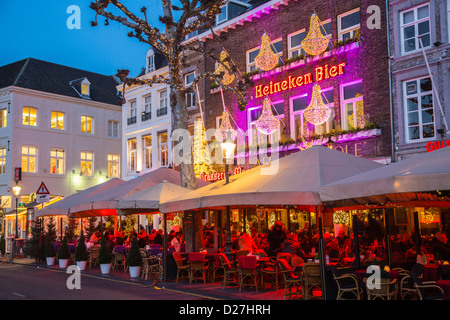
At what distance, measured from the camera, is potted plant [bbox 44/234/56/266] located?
2173 cm

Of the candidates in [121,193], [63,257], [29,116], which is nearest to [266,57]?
[121,193]

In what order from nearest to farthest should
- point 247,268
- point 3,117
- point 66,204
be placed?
point 247,268, point 66,204, point 3,117

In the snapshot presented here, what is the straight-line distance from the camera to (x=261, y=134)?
80.9ft

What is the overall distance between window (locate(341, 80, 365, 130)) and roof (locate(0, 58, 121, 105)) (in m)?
26.3

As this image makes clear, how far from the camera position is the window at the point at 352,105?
20531mm

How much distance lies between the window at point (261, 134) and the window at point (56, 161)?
817 inches

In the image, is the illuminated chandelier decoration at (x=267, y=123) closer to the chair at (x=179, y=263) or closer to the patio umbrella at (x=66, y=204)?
the patio umbrella at (x=66, y=204)

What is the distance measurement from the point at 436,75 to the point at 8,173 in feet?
99.5

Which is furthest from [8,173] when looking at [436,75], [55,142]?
[436,75]

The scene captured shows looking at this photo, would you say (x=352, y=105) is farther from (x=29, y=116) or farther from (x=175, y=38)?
(x=29, y=116)

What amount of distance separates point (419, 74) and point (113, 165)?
31.3m

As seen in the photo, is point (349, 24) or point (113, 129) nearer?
point (349, 24)

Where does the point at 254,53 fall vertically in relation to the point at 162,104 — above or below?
above

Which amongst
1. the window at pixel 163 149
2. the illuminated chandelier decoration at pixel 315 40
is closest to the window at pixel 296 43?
the illuminated chandelier decoration at pixel 315 40
